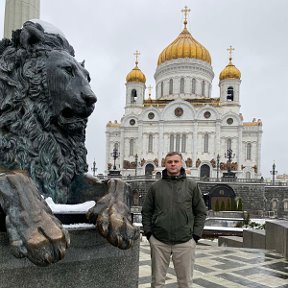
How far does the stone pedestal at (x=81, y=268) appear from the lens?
1929 mm

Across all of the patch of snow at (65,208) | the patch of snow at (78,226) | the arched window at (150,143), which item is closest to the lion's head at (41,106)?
the patch of snow at (65,208)

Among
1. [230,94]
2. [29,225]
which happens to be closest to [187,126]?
[230,94]

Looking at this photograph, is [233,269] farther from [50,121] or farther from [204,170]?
[204,170]

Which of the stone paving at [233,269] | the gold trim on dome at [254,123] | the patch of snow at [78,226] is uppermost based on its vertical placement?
the gold trim on dome at [254,123]

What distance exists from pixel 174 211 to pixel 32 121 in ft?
4.94

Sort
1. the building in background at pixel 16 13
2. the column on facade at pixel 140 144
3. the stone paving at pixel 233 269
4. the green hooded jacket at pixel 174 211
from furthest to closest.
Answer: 1. the column on facade at pixel 140 144
2. the building in background at pixel 16 13
3. the stone paving at pixel 233 269
4. the green hooded jacket at pixel 174 211

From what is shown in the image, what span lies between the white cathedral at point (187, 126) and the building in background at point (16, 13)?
33.9 metres

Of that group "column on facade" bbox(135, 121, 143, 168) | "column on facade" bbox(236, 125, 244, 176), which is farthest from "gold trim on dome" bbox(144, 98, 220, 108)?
"column on facade" bbox(236, 125, 244, 176)

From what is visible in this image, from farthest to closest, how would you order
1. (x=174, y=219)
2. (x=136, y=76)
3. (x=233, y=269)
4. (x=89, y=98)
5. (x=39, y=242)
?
(x=136, y=76), (x=233, y=269), (x=174, y=219), (x=89, y=98), (x=39, y=242)

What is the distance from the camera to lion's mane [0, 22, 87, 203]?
2.39 meters

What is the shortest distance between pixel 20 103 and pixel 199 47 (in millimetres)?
53214

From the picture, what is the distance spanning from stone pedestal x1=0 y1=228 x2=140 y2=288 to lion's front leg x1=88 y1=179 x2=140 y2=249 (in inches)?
6.6

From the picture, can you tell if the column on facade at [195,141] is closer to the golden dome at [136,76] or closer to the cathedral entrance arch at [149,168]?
the cathedral entrance arch at [149,168]

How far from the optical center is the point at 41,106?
8.12 ft
